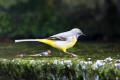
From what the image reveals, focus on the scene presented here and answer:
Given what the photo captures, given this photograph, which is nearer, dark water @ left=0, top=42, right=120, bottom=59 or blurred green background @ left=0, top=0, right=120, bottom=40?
dark water @ left=0, top=42, right=120, bottom=59

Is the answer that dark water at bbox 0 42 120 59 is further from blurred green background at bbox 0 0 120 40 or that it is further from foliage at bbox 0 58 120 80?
blurred green background at bbox 0 0 120 40

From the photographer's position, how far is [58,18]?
9.57 metres

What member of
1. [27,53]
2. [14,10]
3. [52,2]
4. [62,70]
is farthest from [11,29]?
[62,70]

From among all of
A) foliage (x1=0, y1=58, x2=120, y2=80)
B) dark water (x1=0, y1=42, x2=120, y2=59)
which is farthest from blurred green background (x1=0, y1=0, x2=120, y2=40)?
foliage (x1=0, y1=58, x2=120, y2=80)

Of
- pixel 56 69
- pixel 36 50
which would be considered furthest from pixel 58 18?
pixel 56 69

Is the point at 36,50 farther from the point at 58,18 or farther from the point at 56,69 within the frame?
the point at 58,18

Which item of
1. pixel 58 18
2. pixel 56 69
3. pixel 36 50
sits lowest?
pixel 56 69

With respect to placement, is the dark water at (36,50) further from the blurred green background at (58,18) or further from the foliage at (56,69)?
the blurred green background at (58,18)

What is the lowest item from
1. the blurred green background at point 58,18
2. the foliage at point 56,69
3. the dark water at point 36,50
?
the foliage at point 56,69

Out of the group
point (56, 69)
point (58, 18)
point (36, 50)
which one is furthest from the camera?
point (58, 18)

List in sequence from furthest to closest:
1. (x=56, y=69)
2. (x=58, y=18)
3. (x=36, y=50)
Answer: (x=58, y=18)
(x=36, y=50)
(x=56, y=69)

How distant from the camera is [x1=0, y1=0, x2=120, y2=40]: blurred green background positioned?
30.3 ft

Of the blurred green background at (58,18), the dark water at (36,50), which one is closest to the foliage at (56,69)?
the dark water at (36,50)

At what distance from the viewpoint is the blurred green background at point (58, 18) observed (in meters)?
9.23
